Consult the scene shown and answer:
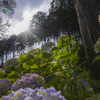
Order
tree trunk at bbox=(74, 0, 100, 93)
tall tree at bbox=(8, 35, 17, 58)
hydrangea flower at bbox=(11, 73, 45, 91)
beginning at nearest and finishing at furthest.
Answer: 1. hydrangea flower at bbox=(11, 73, 45, 91)
2. tree trunk at bbox=(74, 0, 100, 93)
3. tall tree at bbox=(8, 35, 17, 58)

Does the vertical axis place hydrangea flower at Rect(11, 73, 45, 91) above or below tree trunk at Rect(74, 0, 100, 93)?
below

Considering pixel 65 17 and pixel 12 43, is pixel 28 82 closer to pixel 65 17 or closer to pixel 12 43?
pixel 65 17

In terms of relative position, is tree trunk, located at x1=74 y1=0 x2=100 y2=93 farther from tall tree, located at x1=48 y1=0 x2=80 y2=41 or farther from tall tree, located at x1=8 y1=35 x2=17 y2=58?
tall tree, located at x1=8 y1=35 x2=17 y2=58

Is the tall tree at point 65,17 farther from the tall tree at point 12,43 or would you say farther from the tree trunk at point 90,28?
the tall tree at point 12,43

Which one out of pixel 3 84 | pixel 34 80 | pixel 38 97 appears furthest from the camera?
pixel 3 84

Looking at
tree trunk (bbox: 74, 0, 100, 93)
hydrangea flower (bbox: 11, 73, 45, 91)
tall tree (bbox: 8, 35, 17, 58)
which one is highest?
tall tree (bbox: 8, 35, 17, 58)

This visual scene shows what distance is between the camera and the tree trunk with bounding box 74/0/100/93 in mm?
1620

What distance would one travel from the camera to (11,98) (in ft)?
1.83

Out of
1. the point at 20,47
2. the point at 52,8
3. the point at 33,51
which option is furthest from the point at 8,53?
the point at 33,51

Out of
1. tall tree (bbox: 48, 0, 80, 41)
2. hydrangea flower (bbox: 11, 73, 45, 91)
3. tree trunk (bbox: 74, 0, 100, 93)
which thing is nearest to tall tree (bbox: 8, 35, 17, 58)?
tall tree (bbox: 48, 0, 80, 41)

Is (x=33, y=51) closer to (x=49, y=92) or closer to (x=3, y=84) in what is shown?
(x=3, y=84)

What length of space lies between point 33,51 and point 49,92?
5.32 feet

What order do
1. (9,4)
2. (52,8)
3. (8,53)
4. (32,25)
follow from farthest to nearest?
1. (8,53)
2. (32,25)
3. (52,8)
4. (9,4)

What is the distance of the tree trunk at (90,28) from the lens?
5.32 feet
